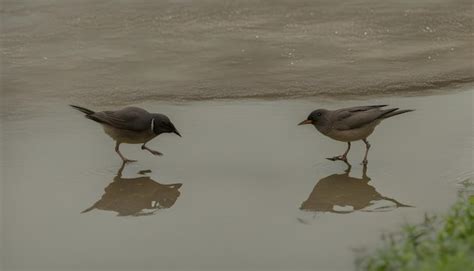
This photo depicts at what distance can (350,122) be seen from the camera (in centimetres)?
865

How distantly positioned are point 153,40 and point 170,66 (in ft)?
3.49

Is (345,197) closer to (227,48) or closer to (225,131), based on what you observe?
(225,131)

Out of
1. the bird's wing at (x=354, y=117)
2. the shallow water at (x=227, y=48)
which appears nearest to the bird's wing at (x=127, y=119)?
A: the shallow water at (x=227, y=48)

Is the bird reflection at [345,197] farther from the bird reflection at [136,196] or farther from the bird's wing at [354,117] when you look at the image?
the bird reflection at [136,196]

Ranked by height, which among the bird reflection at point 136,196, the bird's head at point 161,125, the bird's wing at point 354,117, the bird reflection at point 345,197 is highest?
the bird's wing at point 354,117

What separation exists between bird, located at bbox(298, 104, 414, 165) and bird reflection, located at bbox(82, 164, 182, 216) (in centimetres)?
152

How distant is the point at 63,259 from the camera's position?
6812 millimetres

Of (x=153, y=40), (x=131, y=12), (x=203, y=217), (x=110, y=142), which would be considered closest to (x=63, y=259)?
(x=203, y=217)

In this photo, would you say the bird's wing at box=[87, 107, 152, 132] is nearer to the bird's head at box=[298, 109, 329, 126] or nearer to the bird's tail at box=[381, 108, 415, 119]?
the bird's head at box=[298, 109, 329, 126]

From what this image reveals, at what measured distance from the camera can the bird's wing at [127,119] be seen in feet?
28.2

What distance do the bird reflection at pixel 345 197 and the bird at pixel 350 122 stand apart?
391 mm

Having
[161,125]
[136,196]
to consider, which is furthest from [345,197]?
[161,125]

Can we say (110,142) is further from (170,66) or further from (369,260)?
(369,260)

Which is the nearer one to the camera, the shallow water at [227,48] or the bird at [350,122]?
the bird at [350,122]
